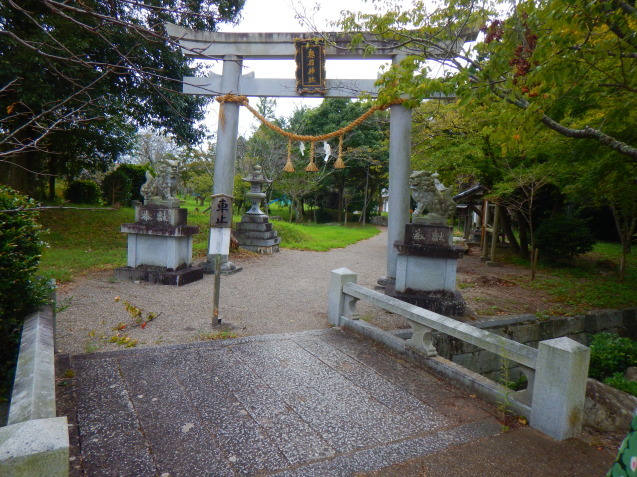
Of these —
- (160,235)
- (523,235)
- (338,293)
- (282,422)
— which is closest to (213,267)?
(160,235)

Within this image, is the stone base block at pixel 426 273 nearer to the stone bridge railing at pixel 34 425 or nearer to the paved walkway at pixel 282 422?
the paved walkway at pixel 282 422

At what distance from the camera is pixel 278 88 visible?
886cm

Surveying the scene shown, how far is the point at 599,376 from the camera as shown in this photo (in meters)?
5.48

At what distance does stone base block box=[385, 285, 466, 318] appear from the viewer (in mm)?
6594

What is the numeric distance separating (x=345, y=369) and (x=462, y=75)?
3.69 meters

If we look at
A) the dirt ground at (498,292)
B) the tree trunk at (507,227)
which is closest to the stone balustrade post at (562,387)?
the dirt ground at (498,292)

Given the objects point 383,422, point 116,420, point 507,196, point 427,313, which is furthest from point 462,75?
point 507,196

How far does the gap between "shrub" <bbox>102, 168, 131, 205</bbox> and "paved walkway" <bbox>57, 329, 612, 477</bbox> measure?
16.7m

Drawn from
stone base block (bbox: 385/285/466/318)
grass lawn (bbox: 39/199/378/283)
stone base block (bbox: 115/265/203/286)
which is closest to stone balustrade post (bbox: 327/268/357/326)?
stone base block (bbox: 385/285/466/318)

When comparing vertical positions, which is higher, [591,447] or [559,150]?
[559,150]

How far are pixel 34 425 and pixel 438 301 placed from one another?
5.88m

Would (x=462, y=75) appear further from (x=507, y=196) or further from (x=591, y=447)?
(x=507, y=196)

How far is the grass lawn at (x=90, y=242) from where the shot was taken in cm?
927

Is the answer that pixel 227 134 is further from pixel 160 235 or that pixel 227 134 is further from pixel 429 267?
pixel 429 267
